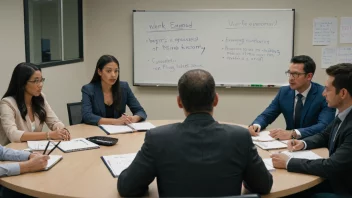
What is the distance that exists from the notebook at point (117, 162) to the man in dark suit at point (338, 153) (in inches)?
32.1

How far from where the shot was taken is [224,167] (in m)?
1.64

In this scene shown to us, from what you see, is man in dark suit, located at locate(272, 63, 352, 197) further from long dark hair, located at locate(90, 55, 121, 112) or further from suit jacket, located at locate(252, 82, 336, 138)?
long dark hair, located at locate(90, 55, 121, 112)

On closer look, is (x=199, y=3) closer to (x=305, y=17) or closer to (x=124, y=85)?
(x=305, y=17)

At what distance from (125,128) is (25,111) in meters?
0.75

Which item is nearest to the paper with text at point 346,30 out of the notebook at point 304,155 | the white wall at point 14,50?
the notebook at point 304,155

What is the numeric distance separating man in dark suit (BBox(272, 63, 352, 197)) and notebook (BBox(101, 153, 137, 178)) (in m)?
0.82

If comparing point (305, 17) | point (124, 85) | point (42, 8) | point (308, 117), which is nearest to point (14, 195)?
point (124, 85)

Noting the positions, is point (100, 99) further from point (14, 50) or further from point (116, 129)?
point (14, 50)

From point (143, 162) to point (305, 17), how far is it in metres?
3.70

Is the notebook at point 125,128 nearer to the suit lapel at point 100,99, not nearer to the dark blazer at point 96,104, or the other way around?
the dark blazer at point 96,104

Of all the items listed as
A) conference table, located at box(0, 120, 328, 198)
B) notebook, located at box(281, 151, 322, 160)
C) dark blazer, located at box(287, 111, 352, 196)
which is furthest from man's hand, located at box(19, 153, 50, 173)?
notebook, located at box(281, 151, 322, 160)

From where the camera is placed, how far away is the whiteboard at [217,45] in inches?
188

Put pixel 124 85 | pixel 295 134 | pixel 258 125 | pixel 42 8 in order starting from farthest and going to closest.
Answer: pixel 42 8
pixel 124 85
pixel 258 125
pixel 295 134

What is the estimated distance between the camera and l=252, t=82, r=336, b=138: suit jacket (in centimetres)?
297
